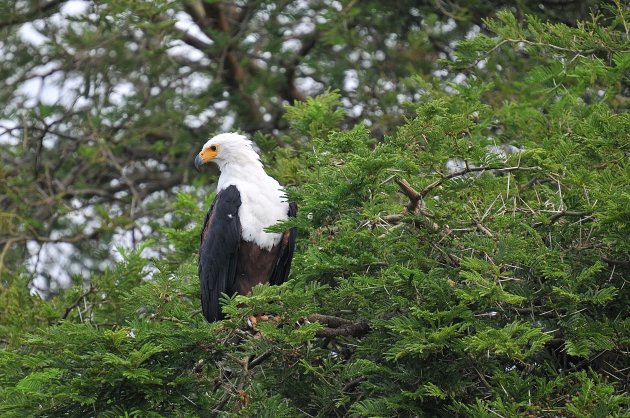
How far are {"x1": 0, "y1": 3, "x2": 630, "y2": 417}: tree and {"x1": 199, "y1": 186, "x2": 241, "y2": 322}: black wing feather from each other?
612 millimetres

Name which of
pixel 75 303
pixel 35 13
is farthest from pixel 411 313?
pixel 35 13

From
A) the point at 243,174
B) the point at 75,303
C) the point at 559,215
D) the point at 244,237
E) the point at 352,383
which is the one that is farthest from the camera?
the point at 75,303

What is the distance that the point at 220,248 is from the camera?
5.93m

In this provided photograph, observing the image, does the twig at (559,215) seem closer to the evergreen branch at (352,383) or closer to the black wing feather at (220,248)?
the evergreen branch at (352,383)

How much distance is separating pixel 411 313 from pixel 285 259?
1.92 m

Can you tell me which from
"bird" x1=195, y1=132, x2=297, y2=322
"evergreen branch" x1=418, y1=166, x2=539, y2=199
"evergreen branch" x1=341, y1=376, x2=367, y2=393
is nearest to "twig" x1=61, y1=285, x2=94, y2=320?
"bird" x1=195, y1=132, x2=297, y2=322

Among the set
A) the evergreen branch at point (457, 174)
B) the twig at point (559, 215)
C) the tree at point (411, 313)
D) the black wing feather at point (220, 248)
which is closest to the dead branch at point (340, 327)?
the tree at point (411, 313)

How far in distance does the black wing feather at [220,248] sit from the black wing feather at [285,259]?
252 millimetres

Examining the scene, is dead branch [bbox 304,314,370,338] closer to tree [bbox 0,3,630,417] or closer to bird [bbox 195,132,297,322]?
tree [bbox 0,3,630,417]

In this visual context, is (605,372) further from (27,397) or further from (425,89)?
(425,89)

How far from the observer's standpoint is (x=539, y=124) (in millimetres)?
6188

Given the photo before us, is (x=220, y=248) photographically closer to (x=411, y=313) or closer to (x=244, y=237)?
(x=244, y=237)

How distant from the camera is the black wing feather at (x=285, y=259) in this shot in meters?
5.99

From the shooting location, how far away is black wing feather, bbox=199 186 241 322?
5820 millimetres
